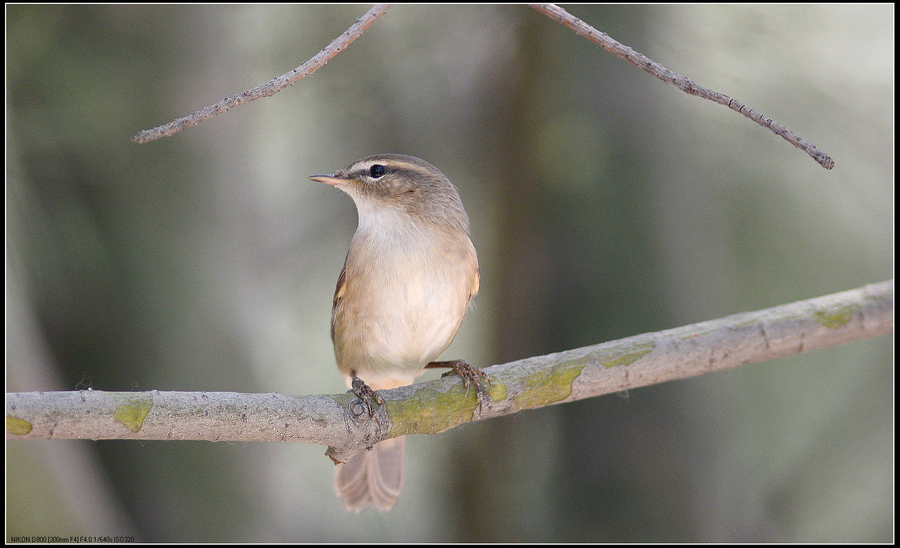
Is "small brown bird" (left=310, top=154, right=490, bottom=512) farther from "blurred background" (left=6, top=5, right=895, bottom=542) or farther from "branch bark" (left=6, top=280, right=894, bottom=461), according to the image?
"blurred background" (left=6, top=5, right=895, bottom=542)

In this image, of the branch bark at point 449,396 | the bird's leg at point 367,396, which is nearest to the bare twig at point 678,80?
the branch bark at point 449,396

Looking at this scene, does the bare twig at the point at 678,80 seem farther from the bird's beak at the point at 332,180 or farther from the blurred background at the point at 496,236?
the blurred background at the point at 496,236

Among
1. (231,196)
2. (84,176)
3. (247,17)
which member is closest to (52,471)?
(84,176)

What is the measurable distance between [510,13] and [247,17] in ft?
5.53

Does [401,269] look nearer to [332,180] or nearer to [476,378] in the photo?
[332,180]

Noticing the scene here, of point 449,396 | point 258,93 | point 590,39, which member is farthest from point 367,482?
point 590,39

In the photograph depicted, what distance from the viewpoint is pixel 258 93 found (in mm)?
1372

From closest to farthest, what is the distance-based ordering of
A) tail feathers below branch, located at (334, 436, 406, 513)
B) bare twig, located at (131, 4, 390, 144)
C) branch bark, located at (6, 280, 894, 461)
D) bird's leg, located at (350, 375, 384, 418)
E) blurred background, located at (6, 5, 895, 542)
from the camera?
bare twig, located at (131, 4, 390, 144)
branch bark, located at (6, 280, 894, 461)
bird's leg, located at (350, 375, 384, 418)
tail feathers below branch, located at (334, 436, 406, 513)
blurred background, located at (6, 5, 895, 542)

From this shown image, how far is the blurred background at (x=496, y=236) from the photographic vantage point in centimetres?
322

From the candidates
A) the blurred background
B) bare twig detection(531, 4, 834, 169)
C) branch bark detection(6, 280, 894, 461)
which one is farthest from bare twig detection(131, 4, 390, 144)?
the blurred background

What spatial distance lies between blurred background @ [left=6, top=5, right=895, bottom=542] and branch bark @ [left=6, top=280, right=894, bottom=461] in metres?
0.92

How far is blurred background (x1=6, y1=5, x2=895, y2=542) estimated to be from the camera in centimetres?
322

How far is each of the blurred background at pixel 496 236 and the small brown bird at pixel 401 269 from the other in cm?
95

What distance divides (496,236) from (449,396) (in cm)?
176
